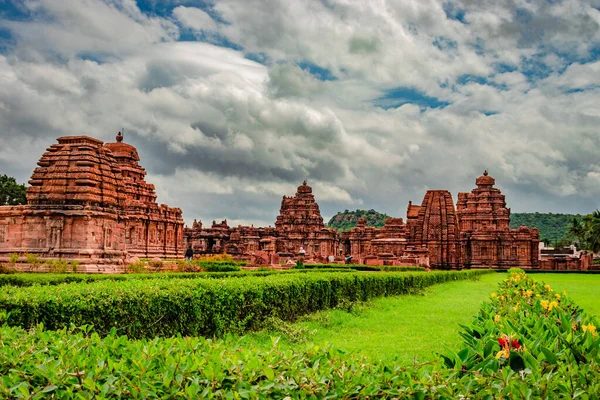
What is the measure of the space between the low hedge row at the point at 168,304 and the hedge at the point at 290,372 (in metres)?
2.55

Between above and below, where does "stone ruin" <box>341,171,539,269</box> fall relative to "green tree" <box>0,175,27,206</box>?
below

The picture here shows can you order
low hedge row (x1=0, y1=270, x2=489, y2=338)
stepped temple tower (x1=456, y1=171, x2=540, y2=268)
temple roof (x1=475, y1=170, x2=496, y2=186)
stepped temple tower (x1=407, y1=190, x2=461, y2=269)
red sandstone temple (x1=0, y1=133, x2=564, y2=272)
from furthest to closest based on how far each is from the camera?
temple roof (x1=475, y1=170, x2=496, y2=186) → stepped temple tower (x1=456, y1=171, x2=540, y2=268) → stepped temple tower (x1=407, y1=190, x2=461, y2=269) → red sandstone temple (x1=0, y1=133, x2=564, y2=272) → low hedge row (x1=0, y1=270, x2=489, y2=338)

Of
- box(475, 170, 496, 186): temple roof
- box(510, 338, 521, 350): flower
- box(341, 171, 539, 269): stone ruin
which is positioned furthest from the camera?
box(475, 170, 496, 186): temple roof

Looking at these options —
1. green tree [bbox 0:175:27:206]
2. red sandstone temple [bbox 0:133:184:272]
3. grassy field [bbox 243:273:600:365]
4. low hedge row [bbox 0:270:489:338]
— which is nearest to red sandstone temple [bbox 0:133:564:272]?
red sandstone temple [bbox 0:133:184:272]

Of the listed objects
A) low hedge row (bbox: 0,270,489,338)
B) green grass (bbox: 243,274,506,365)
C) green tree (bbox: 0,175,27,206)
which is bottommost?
green grass (bbox: 243,274,506,365)

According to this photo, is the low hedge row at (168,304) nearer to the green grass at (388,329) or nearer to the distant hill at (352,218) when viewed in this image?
the green grass at (388,329)

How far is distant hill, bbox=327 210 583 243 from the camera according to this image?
13775cm

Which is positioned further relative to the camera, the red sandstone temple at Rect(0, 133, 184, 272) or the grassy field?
the red sandstone temple at Rect(0, 133, 184, 272)

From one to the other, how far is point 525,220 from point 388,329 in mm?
143840

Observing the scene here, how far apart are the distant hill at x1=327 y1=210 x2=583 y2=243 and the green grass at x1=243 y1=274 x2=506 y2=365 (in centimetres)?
12254

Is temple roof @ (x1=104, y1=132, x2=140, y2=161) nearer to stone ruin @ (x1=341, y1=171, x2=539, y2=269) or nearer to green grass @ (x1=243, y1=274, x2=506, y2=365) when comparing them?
stone ruin @ (x1=341, y1=171, x2=539, y2=269)

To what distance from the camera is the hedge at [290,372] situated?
10.9 feet

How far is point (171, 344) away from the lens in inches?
171

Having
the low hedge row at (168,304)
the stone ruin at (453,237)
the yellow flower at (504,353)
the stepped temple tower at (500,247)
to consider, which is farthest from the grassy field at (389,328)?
the stepped temple tower at (500,247)
